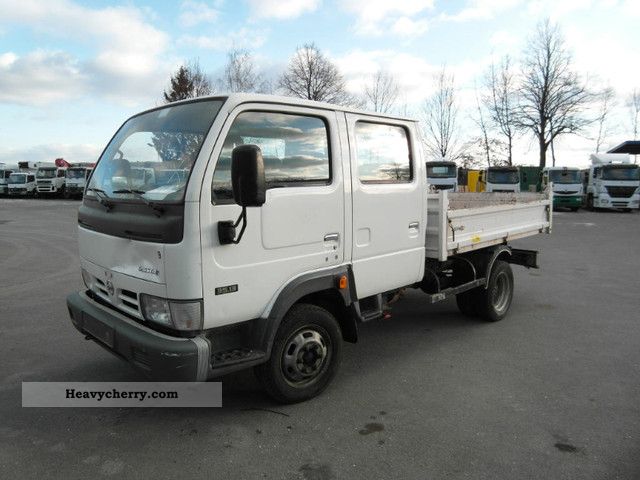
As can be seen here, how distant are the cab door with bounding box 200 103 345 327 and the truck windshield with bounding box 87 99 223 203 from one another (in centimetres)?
20

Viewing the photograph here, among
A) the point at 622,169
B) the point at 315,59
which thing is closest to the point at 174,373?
the point at 622,169

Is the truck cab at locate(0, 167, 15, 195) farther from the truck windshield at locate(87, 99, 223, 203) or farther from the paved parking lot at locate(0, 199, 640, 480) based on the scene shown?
the truck windshield at locate(87, 99, 223, 203)

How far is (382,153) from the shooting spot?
13.6 ft

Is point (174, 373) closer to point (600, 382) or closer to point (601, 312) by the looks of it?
point (600, 382)

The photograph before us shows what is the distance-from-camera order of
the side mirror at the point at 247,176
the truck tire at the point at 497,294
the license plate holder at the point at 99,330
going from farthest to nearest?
the truck tire at the point at 497,294, the license plate holder at the point at 99,330, the side mirror at the point at 247,176

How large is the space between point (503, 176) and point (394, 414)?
23.5 metres

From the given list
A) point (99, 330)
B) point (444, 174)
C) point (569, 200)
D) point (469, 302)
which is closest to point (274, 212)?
point (99, 330)

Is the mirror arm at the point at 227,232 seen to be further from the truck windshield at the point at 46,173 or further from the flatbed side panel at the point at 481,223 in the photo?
the truck windshield at the point at 46,173

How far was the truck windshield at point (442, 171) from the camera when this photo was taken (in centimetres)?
2530

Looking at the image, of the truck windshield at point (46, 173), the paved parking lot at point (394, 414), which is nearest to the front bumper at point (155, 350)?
the paved parking lot at point (394, 414)

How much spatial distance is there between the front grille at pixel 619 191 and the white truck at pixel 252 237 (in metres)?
24.0

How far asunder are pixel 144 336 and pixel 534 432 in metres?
2.69

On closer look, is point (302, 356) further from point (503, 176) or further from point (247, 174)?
point (503, 176)

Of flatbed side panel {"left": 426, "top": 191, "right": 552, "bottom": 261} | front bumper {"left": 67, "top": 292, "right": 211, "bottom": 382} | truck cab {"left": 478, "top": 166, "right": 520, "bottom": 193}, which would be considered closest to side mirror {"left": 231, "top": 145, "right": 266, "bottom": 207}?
front bumper {"left": 67, "top": 292, "right": 211, "bottom": 382}
